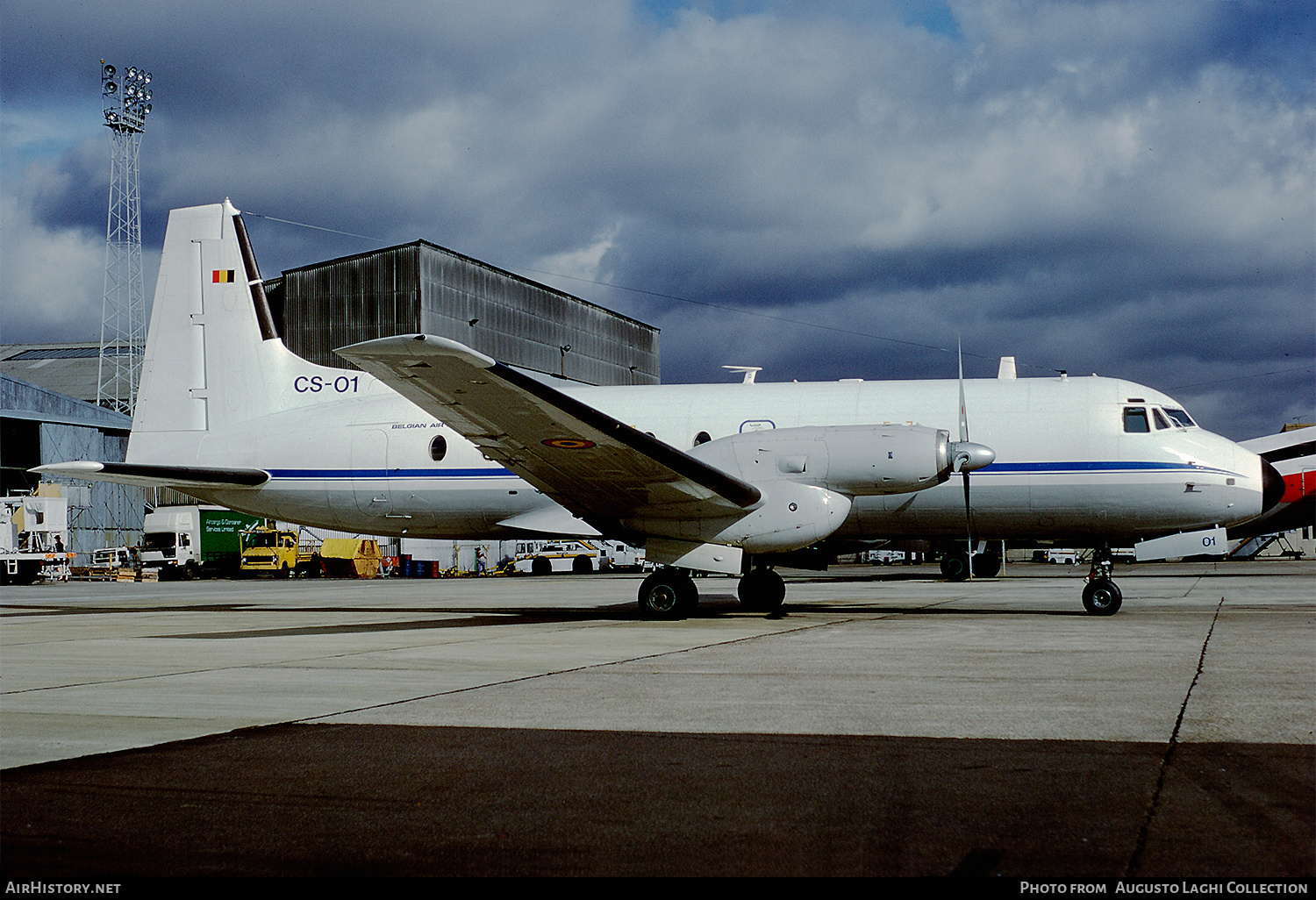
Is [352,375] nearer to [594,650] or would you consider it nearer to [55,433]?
[594,650]

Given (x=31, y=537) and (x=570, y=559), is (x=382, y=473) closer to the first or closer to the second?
(x=31, y=537)

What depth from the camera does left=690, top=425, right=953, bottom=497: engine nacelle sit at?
44.3ft

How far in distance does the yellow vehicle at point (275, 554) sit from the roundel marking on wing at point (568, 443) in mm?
35521

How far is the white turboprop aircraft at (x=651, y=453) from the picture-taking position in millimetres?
13000

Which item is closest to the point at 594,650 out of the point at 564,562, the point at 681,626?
the point at 681,626

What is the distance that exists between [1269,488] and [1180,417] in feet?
5.19

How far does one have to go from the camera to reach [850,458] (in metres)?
13.7

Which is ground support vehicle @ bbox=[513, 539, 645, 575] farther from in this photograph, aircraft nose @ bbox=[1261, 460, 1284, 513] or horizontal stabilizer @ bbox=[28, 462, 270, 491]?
aircraft nose @ bbox=[1261, 460, 1284, 513]

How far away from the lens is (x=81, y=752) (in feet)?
17.6

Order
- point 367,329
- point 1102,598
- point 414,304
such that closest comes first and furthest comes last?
point 1102,598 → point 414,304 → point 367,329

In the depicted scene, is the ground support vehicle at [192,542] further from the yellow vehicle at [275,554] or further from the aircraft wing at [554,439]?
the aircraft wing at [554,439]

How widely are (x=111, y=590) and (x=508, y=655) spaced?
2428 centimetres

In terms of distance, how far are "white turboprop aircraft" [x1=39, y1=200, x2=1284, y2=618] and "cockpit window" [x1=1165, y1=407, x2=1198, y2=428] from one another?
2.1 inches

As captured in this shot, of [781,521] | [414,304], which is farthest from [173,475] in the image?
[414,304]
